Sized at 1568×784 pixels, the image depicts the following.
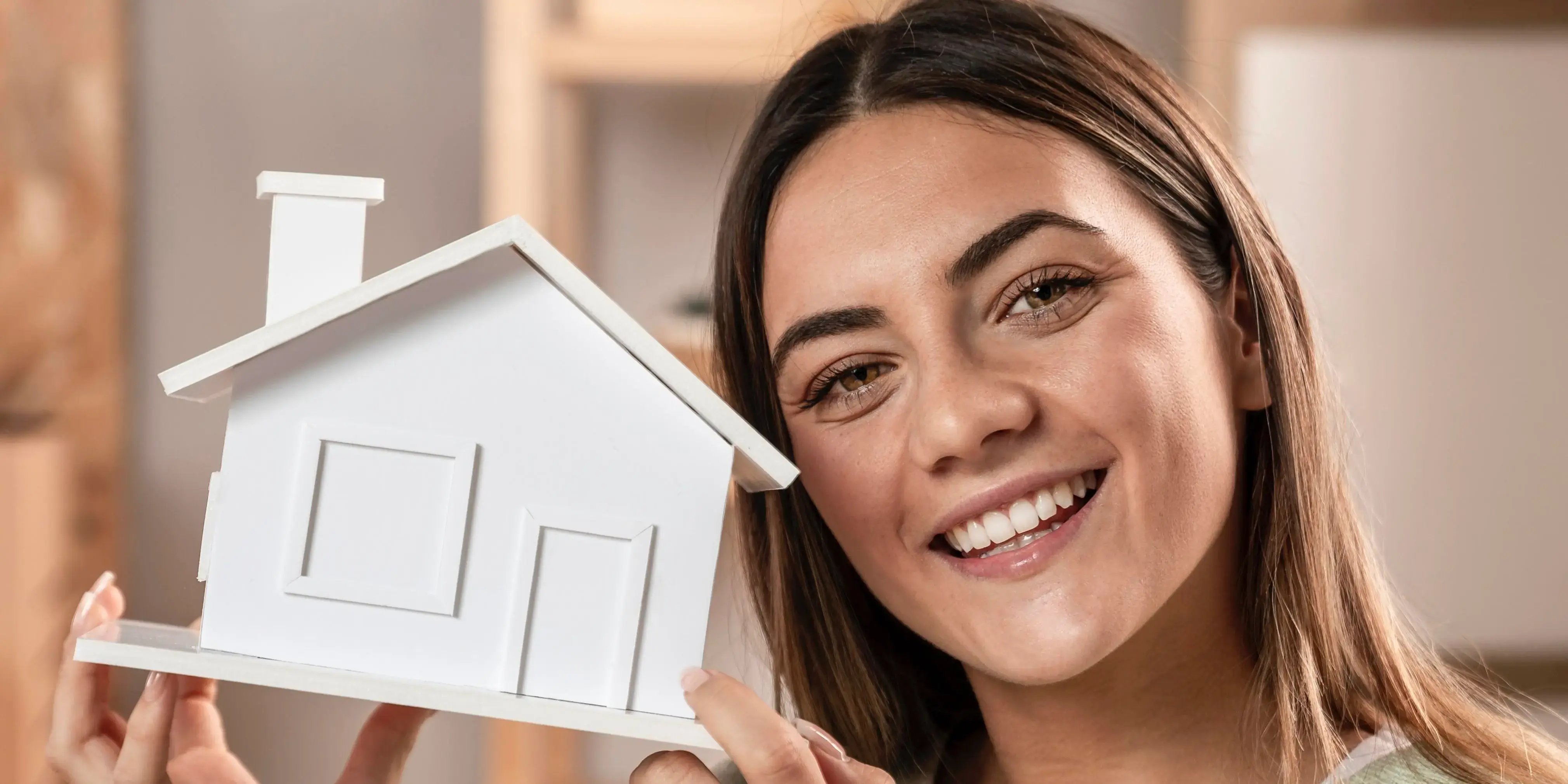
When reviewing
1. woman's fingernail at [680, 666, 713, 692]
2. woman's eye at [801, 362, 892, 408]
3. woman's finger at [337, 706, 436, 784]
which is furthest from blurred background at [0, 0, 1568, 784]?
woman's fingernail at [680, 666, 713, 692]

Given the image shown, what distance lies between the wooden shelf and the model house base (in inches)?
39.1

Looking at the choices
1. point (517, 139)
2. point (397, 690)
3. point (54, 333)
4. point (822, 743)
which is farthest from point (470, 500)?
point (54, 333)

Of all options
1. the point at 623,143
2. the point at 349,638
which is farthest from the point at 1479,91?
the point at 349,638

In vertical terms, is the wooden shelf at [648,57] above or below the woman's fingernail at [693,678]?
above

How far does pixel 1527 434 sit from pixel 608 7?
1.27m

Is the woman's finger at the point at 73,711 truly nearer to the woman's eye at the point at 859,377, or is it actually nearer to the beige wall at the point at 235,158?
the woman's eye at the point at 859,377

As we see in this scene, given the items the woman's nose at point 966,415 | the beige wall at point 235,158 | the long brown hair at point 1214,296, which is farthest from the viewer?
the beige wall at point 235,158

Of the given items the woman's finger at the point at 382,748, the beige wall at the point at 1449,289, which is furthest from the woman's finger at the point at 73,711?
the beige wall at the point at 1449,289

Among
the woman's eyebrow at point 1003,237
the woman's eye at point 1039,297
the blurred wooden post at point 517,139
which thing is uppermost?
the blurred wooden post at point 517,139

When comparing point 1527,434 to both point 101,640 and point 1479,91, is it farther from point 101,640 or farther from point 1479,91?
point 101,640

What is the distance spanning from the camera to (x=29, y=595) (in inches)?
60.1

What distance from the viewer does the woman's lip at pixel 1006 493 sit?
0.77 metres

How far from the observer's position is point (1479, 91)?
1588mm

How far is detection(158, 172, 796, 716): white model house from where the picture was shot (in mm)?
686
